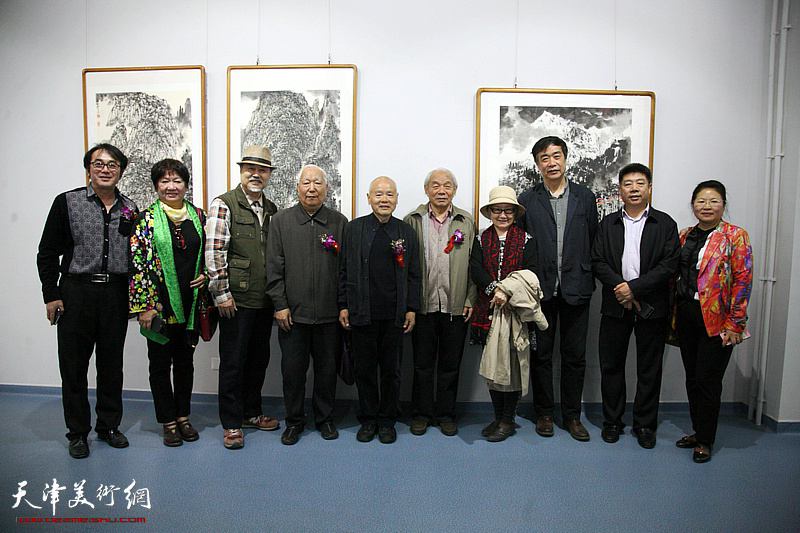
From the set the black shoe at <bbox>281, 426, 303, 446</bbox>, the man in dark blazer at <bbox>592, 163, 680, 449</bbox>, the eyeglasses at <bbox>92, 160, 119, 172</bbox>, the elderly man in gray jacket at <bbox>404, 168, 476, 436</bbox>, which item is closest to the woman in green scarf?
the eyeglasses at <bbox>92, 160, 119, 172</bbox>

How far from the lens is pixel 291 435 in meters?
3.01

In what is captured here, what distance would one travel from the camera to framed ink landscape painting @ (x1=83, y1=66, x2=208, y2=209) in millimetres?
3674

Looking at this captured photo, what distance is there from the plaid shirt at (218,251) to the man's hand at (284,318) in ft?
1.02

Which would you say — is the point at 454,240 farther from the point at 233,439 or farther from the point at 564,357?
the point at 233,439

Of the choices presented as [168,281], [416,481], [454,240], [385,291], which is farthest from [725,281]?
[168,281]

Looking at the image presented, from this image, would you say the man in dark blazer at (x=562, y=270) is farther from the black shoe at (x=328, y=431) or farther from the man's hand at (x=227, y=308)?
the man's hand at (x=227, y=308)

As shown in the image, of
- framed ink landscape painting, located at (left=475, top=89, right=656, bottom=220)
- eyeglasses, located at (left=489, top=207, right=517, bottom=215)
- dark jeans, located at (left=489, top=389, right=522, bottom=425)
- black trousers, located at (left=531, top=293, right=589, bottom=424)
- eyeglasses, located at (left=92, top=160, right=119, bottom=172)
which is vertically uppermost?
framed ink landscape painting, located at (left=475, top=89, right=656, bottom=220)

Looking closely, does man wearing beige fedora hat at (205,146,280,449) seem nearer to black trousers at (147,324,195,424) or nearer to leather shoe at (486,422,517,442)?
black trousers at (147,324,195,424)

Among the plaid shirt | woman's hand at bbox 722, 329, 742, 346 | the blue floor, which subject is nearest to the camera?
the blue floor

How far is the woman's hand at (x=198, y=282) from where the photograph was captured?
2895mm

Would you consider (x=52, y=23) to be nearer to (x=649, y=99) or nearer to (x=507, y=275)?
(x=507, y=275)

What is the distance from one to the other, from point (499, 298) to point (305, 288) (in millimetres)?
1214

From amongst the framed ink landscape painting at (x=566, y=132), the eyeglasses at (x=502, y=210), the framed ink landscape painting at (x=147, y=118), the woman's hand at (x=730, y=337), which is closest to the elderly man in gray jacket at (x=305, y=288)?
the eyeglasses at (x=502, y=210)

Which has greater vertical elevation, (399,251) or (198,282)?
(399,251)
